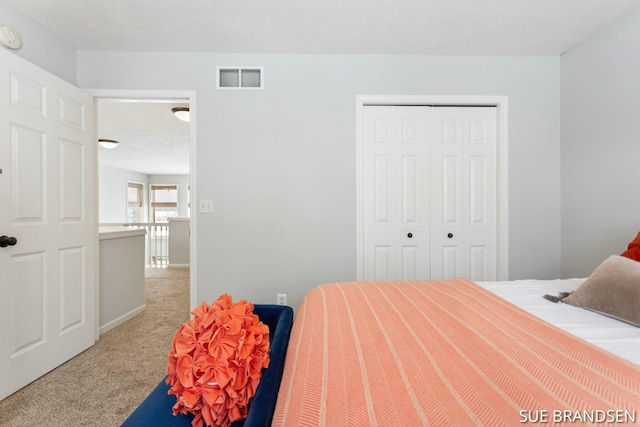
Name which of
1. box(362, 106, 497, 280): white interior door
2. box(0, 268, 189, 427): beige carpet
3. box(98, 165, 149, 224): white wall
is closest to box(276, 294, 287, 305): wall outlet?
box(362, 106, 497, 280): white interior door

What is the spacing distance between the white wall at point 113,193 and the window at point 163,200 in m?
1.07

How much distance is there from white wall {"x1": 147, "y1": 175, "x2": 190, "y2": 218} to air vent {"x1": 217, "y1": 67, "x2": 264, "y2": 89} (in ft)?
26.5

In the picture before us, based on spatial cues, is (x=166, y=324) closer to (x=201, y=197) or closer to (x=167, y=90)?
(x=201, y=197)

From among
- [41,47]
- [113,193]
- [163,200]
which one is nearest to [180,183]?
[163,200]

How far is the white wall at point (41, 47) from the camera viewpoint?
1838mm

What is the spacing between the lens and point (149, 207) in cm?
940

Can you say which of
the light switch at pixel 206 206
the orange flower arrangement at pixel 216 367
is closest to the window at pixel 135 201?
the light switch at pixel 206 206

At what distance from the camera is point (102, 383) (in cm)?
179

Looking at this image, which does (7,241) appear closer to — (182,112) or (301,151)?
(301,151)

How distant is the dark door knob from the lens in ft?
5.33

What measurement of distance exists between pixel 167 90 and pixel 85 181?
1.04 m

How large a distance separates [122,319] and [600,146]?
464cm

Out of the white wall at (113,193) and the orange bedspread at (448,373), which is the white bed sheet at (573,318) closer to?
the orange bedspread at (448,373)

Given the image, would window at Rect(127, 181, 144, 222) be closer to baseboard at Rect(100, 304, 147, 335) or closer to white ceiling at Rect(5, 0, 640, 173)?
baseboard at Rect(100, 304, 147, 335)
